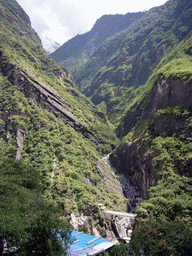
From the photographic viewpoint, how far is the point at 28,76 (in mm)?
58781

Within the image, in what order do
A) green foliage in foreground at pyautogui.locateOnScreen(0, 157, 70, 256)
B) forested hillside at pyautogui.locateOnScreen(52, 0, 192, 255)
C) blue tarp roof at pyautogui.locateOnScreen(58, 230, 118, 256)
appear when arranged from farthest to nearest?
forested hillside at pyautogui.locateOnScreen(52, 0, 192, 255), blue tarp roof at pyautogui.locateOnScreen(58, 230, 118, 256), green foliage in foreground at pyautogui.locateOnScreen(0, 157, 70, 256)

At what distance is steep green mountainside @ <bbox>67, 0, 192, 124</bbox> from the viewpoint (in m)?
118

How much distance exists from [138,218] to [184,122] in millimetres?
24680

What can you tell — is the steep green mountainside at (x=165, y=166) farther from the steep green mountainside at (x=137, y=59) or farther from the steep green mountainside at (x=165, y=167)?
the steep green mountainside at (x=137, y=59)

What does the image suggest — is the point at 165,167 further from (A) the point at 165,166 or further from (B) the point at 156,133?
(B) the point at 156,133

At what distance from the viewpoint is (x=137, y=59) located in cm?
13700

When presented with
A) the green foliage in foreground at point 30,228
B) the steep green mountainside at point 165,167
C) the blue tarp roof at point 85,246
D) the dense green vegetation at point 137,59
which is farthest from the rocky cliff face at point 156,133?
the dense green vegetation at point 137,59

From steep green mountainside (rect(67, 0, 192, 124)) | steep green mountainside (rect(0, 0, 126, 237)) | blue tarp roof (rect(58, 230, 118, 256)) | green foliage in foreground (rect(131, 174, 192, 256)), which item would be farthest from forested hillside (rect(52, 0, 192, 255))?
steep green mountainside (rect(0, 0, 126, 237))

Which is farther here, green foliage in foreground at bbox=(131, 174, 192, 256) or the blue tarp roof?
the blue tarp roof

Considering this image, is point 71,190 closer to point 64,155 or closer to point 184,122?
point 64,155

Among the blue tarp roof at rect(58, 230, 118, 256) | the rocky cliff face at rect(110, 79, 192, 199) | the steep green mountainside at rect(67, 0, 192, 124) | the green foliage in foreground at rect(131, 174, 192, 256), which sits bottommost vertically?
the blue tarp roof at rect(58, 230, 118, 256)

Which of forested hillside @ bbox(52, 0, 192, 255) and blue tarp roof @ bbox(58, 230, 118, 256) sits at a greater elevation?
forested hillside @ bbox(52, 0, 192, 255)

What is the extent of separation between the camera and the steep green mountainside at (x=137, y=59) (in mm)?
117625

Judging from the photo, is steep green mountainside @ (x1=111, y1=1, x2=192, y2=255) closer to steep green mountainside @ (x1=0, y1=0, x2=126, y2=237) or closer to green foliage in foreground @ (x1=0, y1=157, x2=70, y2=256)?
green foliage in foreground @ (x1=0, y1=157, x2=70, y2=256)
